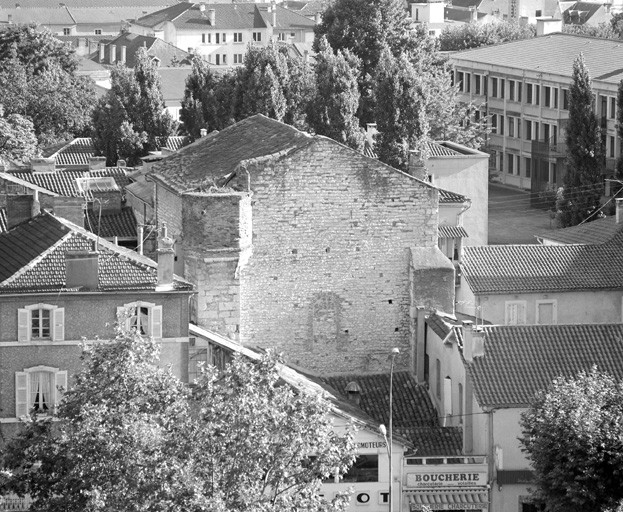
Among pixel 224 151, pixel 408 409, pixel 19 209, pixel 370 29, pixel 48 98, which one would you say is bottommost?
pixel 408 409

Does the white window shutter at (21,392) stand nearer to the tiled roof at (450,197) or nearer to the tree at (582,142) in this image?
the tiled roof at (450,197)

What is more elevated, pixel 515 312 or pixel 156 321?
pixel 156 321

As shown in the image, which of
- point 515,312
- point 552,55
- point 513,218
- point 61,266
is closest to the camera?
point 61,266

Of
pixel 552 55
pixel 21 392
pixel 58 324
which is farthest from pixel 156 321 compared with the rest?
pixel 552 55

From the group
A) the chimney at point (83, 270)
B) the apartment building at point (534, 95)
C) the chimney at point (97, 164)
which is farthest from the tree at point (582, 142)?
the chimney at point (83, 270)

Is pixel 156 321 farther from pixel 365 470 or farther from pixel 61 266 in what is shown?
pixel 365 470

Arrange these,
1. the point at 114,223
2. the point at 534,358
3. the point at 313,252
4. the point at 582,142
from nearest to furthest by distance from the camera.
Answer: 1. the point at 534,358
2. the point at 313,252
3. the point at 114,223
4. the point at 582,142

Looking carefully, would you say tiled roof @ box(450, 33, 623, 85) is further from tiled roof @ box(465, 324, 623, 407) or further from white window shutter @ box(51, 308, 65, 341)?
white window shutter @ box(51, 308, 65, 341)

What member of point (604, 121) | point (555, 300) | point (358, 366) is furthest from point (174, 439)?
point (604, 121)
